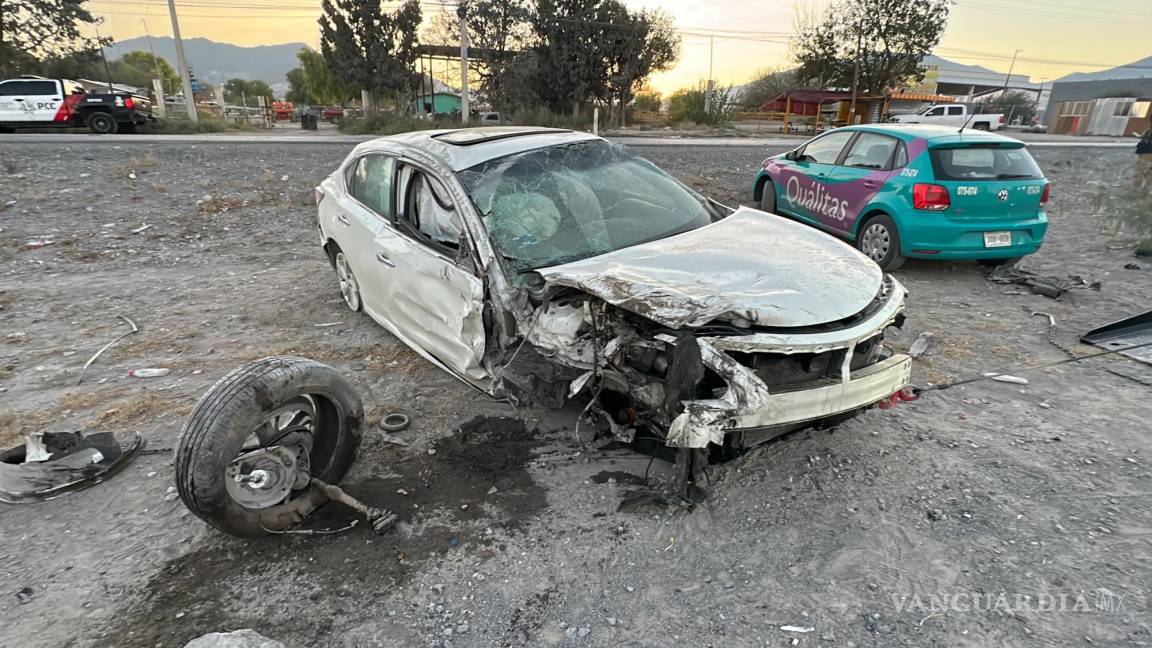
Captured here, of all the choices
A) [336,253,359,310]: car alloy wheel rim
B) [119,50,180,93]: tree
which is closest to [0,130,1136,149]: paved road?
[336,253,359,310]: car alloy wheel rim

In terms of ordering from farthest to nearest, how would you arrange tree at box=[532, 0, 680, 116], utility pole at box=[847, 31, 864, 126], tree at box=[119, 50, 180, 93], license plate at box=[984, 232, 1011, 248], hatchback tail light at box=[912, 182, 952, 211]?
tree at box=[119, 50, 180, 93], utility pole at box=[847, 31, 864, 126], tree at box=[532, 0, 680, 116], license plate at box=[984, 232, 1011, 248], hatchback tail light at box=[912, 182, 952, 211]

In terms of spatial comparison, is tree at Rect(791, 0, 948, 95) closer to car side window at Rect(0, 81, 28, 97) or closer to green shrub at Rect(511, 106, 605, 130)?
green shrub at Rect(511, 106, 605, 130)

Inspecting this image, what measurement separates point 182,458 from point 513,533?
4.56 feet

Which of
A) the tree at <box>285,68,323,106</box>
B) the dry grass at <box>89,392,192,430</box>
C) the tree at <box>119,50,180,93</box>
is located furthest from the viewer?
the tree at <box>285,68,323,106</box>

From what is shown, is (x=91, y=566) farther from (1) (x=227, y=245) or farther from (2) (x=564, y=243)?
(1) (x=227, y=245)

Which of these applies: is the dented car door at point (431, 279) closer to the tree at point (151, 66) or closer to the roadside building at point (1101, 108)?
the roadside building at point (1101, 108)

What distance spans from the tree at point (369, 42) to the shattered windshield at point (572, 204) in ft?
104

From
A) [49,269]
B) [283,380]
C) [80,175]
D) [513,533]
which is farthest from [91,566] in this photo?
[80,175]

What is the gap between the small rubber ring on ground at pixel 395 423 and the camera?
11.8 ft

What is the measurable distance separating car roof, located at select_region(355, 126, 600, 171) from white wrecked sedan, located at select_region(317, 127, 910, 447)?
0.02 meters

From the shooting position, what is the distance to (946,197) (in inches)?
229

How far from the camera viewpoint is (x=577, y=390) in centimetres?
286

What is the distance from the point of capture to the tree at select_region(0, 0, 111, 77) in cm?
3116

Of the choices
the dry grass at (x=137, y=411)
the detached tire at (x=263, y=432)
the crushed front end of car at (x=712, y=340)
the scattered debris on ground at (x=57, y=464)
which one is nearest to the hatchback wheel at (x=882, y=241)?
the crushed front end of car at (x=712, y=340)
